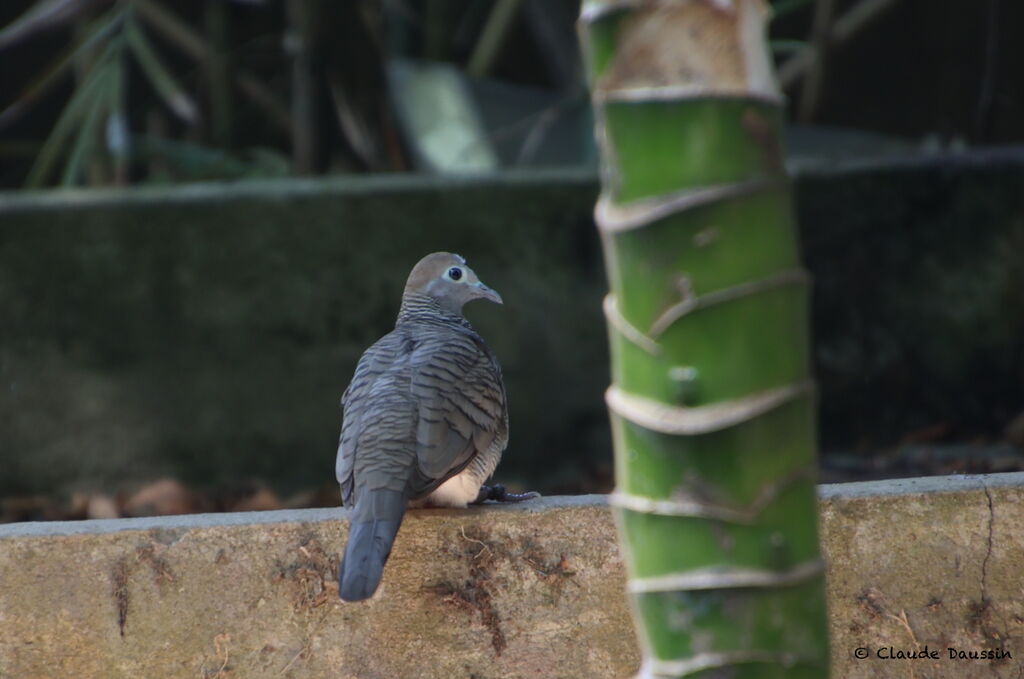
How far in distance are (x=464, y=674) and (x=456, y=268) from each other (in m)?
1.16

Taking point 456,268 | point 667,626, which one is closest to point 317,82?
point 456,268

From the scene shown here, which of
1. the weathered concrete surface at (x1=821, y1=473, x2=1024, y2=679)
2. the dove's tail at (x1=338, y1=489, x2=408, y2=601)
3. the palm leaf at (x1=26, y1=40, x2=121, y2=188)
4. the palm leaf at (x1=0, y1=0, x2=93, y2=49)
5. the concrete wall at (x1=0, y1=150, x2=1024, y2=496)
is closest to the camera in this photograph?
the dove's tail at (x1=338, y1=489, x2=408, y2=601)

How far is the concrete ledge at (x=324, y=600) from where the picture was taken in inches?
114

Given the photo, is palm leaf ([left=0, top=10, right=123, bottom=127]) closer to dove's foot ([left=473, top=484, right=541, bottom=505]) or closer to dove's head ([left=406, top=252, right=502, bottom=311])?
dove's head ([left=406, top=252, right=502, bottom=311])

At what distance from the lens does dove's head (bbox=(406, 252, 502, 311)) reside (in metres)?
3.56

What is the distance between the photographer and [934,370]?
17.4ft

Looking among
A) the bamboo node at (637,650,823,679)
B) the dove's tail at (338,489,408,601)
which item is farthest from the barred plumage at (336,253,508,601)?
the bamboo node at (637,650,823,679)

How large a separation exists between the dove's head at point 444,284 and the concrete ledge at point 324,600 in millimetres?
815

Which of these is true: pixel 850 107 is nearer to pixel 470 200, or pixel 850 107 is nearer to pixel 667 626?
pixel 470 200

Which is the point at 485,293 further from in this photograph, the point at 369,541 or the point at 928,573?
the point at 928,573

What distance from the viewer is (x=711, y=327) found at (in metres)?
1.28

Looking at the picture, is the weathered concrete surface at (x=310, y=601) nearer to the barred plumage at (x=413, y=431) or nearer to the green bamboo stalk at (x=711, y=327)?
the barred plumage at (x=413, y=431)

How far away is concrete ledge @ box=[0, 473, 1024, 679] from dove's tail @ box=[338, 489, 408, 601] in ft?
0.55

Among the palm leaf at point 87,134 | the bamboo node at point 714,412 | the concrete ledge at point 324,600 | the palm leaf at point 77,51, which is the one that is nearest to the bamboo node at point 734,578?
the bamboo node at point 714,412
